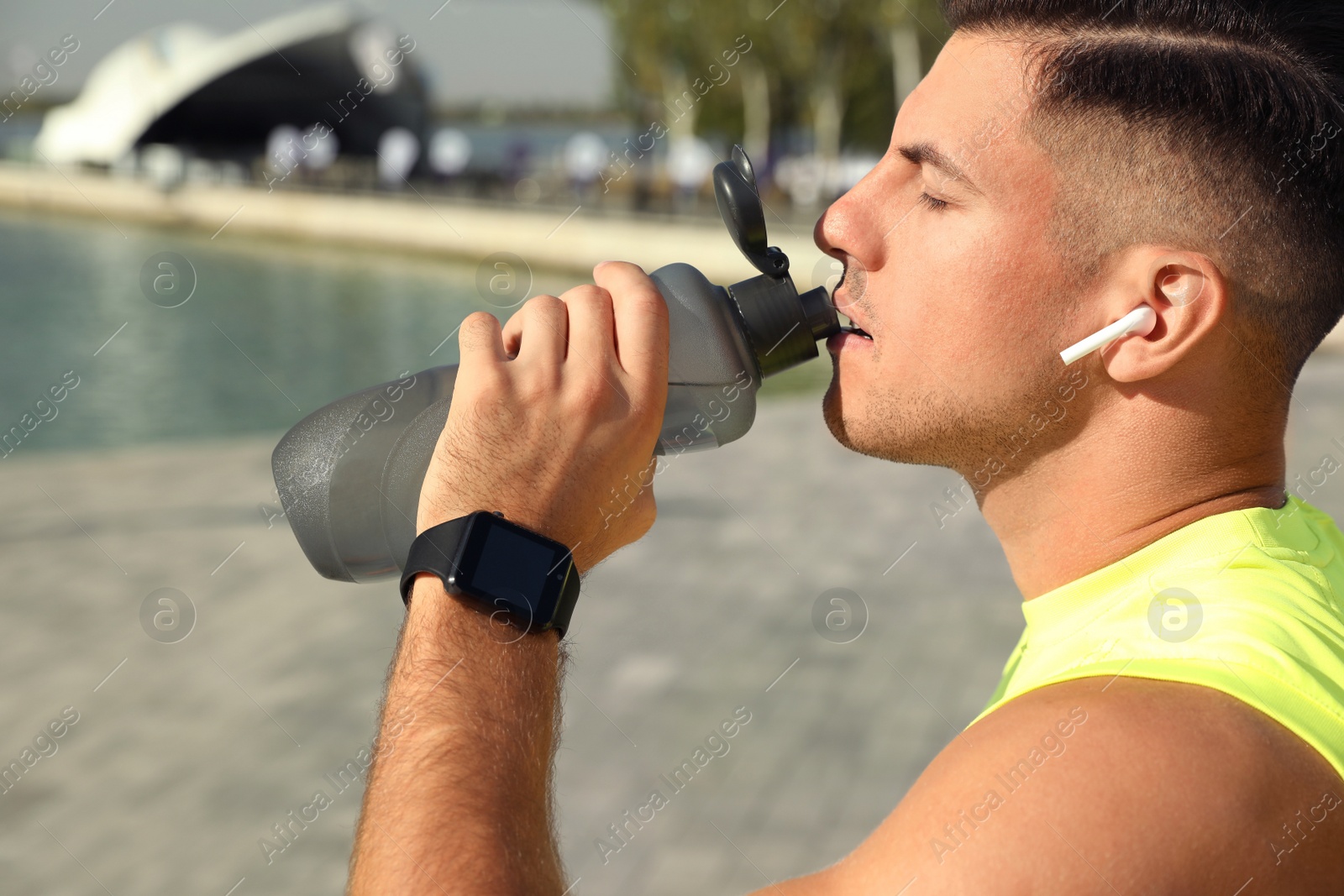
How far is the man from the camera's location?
1.28 metres

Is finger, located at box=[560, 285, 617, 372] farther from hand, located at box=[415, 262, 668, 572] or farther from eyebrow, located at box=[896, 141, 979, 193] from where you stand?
eyebrow, located at box=[896, 141, 979, 193]

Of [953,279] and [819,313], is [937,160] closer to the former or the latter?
[953,279]

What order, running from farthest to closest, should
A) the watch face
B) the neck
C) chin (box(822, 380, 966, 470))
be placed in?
chin (box(822, 380, 966, 470))
the neck
the watch face

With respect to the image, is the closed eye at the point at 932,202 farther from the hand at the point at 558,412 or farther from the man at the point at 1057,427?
the hand at the point at 558,412

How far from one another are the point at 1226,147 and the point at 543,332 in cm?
101

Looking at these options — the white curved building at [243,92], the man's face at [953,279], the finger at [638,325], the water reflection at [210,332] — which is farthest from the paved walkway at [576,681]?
the white curved building at [243,92]

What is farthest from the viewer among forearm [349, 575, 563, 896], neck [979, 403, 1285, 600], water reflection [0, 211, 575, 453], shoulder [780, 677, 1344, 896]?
water reflection [0, 211, 575, 453]

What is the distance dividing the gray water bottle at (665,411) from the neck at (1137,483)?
1.40 ft

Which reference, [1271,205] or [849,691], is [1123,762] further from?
[849,691]

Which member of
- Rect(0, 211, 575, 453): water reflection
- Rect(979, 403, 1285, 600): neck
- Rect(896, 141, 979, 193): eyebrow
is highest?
Rect(896, 141, 979, 193): eyebrow

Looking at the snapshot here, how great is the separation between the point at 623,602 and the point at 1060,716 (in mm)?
5347

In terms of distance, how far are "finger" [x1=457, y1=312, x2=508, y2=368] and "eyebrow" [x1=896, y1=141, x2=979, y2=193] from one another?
0.69 metres

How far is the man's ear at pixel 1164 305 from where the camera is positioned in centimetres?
166

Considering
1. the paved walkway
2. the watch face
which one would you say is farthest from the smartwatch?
the paved walkway
